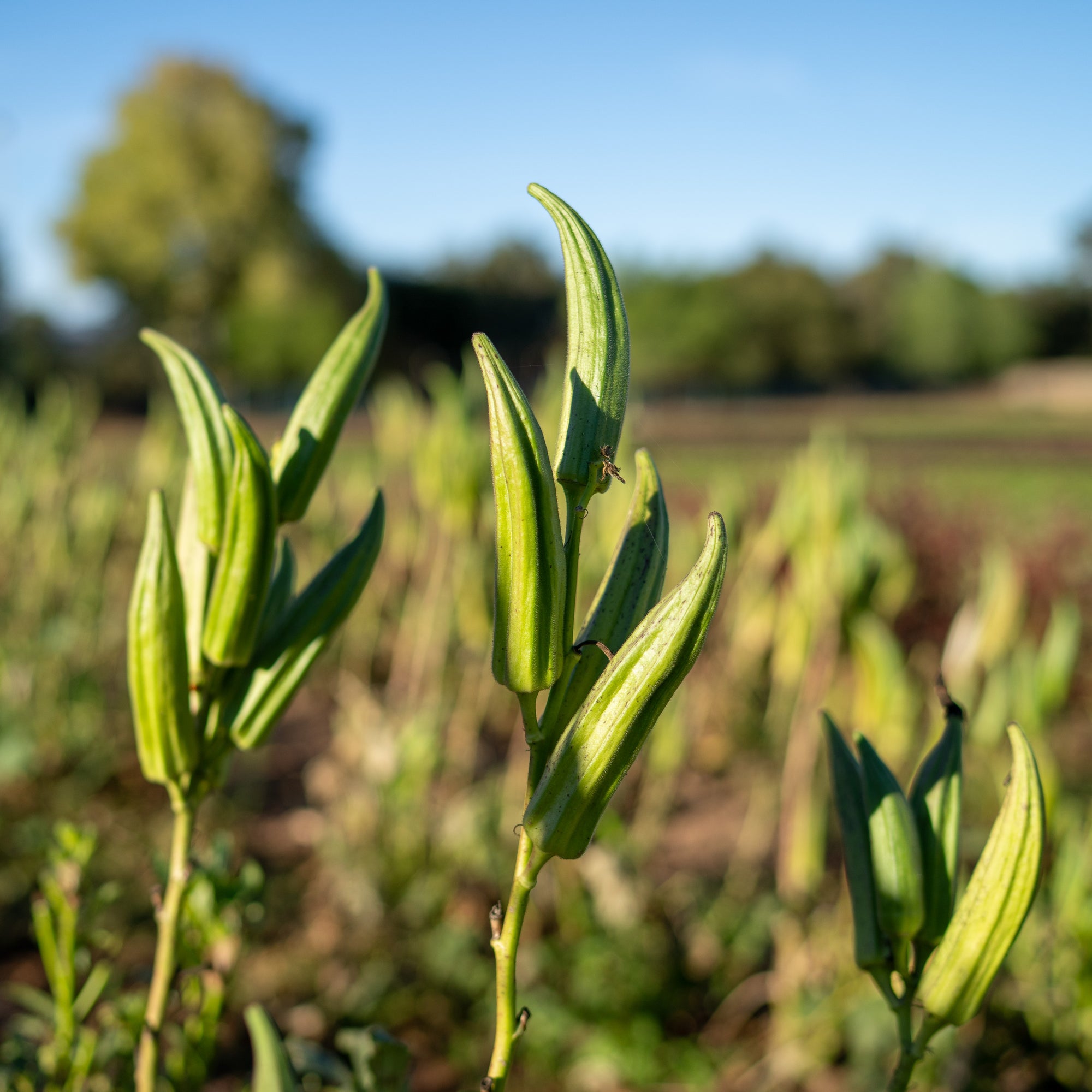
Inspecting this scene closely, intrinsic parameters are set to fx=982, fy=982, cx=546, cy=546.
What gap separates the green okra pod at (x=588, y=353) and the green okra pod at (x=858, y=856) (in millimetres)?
276

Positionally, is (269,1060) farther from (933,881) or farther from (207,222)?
(207,222)

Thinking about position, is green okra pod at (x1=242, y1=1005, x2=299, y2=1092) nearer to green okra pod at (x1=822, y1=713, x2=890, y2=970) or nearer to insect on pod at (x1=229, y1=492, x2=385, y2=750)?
insect on pod at (x1=229, y1=492, x2=385, y2=750)

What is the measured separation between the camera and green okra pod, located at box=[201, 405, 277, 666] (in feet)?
2.19

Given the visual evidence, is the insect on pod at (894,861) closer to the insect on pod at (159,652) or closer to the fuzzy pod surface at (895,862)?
the fuzzy pod surface at (895,862)

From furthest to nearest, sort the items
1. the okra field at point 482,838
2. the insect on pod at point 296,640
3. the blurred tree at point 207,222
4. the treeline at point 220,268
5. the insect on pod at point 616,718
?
the blurred tree at point 207,222 < the treeline at point 220,268 < the okra field at point 482,838 < the insect on pod at point 296,640 < the insect on pod at point 616,718

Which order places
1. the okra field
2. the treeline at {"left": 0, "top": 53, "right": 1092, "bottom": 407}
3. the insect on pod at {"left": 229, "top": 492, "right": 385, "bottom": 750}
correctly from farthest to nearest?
the treeline at {"left": 0, "top": 53, "right": 1092, "bottom": 407} < the okra field < the insect on pod at {"left": 229, "top": 492, "right": 385, "bottom": 750}

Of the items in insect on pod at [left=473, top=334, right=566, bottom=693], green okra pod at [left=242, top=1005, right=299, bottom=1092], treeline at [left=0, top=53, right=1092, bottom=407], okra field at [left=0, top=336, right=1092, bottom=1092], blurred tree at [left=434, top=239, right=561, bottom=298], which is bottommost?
okra field at [left=0, top=336, right=1092, bottom=1092]

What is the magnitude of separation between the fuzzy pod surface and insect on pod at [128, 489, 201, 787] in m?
0.48

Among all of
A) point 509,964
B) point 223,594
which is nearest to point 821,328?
point 223,594

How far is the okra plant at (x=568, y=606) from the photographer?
527 millimetres

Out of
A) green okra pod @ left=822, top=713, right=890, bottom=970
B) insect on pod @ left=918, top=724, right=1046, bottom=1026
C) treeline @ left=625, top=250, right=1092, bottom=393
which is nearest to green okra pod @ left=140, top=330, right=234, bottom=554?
green okra pod @ left=822, top=713, right=890, bottom=970

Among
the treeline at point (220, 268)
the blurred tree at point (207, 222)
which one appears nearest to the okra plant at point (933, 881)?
the treeline at point (220, 268)

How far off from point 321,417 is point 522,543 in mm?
255

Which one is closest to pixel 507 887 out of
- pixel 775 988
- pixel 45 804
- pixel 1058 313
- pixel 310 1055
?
pixel 775 988
